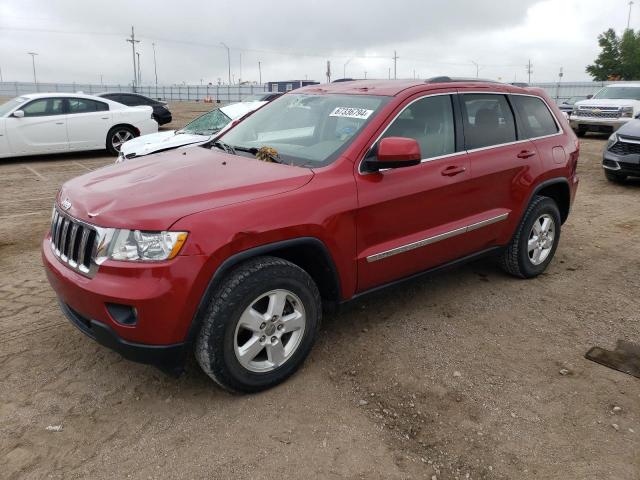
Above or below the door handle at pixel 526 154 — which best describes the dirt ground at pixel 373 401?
below

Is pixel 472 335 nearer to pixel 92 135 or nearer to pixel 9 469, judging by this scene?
pixel 9 469

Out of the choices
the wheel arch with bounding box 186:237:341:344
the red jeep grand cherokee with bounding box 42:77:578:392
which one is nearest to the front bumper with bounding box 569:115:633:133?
the red jeep grand cherokee with bounding box 42:77:578:392

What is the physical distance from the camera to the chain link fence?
55.3m

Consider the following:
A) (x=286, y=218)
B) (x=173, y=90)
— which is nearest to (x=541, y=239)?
(x=286, y=218)

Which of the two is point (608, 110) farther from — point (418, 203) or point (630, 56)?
point (630, 56)

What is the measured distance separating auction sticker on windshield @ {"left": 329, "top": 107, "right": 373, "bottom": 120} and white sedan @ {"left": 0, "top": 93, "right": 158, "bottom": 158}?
9734 mm

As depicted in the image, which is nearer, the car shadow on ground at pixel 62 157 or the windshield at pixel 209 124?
the windshield at pixel 209 124

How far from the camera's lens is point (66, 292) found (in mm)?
2941

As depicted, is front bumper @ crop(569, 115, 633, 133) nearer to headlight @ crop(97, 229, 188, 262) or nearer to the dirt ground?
the dirt ground

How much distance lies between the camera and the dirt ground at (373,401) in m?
2.59

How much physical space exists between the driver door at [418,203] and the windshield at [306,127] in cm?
23

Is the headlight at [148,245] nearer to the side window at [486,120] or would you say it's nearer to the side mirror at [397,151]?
the side mirror at [397,151]

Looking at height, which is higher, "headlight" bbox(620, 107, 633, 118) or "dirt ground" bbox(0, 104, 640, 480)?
"headlight" bbox(620, 107, 633, 118)

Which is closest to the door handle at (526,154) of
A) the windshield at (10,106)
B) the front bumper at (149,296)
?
the front bumper at (149,296)
